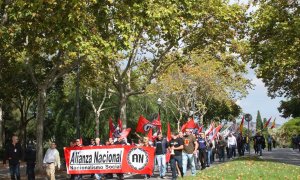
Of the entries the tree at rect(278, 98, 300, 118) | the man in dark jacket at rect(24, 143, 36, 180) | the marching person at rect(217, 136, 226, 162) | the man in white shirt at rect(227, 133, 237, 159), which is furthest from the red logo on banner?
the tree at rect(278, 98, 300, 118)

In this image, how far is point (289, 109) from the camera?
274 ft

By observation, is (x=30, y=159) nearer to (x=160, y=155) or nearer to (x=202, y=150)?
(x=160, y=155)

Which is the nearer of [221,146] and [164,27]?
[164,27]

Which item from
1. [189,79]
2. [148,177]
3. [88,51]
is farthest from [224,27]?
[189,79]

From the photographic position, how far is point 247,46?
2770 centimetres

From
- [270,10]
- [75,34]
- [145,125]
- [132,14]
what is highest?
[270,10]

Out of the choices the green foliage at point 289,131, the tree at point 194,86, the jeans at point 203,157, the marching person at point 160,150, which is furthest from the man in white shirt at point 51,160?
the green foliage at point 289,131

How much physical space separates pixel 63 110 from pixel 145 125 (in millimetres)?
17991

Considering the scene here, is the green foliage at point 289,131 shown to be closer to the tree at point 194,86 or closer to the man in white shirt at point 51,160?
the tree at point 194,86

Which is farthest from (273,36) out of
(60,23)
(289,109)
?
(289,109)

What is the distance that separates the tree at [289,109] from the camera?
80938mm

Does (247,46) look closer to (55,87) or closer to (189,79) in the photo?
(55,87)

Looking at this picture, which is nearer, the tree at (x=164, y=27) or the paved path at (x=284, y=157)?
the tree at (x=164, y=27)

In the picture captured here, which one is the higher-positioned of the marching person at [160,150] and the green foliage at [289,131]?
the green foliage at [289,131]
